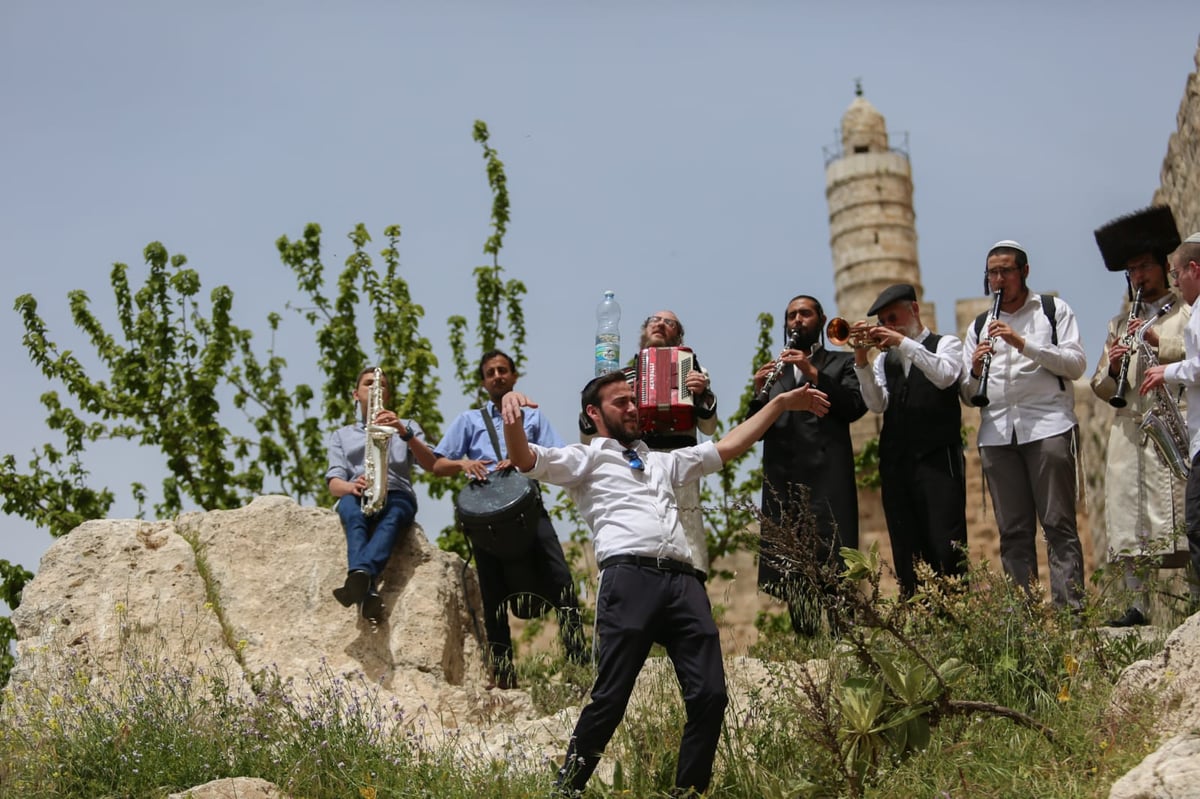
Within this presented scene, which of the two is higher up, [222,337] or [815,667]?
[222,337]

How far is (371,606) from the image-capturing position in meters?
7.72

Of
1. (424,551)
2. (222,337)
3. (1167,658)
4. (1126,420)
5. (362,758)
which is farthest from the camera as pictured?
(222,337)

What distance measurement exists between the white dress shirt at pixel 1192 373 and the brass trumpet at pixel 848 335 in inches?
56.8

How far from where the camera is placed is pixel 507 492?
23.9 feet

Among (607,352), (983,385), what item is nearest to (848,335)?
(983,385)

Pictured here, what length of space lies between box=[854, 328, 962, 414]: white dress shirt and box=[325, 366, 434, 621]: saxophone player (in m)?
2.23

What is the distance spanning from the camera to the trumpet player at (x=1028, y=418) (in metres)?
6.93

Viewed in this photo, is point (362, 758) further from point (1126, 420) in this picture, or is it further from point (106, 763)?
point (1126, 420)

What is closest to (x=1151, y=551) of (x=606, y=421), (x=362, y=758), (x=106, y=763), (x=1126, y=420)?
(x=1126, y=420)

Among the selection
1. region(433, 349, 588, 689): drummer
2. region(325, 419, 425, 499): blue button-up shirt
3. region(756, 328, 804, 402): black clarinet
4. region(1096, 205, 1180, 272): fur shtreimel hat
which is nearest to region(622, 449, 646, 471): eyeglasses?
region(756, 328, 804, 402): black clarinet

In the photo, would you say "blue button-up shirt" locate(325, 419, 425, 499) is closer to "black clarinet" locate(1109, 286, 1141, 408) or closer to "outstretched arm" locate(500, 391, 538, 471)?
"outstretched arm" locate(500, 391, 538, 471)

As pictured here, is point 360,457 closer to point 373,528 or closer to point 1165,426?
point 373,528

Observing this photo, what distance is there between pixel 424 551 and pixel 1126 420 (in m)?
3.74

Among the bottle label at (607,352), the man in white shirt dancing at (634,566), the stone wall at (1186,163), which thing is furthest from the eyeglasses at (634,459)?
the stone wall at (1186,163)
